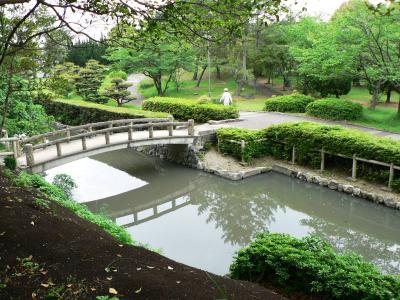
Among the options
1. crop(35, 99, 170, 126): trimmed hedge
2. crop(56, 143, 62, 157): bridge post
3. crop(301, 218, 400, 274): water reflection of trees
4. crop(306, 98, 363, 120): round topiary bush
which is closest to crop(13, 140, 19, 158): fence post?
crop(56, 143, 62, 157): bridge post

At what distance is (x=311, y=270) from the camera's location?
6.67 metres

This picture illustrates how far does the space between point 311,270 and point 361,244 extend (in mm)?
5786

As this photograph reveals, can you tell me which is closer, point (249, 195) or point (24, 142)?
point (24, 142)

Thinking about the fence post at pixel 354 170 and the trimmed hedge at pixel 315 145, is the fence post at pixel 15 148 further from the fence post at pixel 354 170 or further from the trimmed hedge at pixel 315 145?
the fence post at pixel 354 170

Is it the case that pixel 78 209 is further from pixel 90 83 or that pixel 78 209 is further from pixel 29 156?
pixel 90 83

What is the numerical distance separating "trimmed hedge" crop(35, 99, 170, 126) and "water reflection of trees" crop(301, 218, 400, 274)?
10493mm

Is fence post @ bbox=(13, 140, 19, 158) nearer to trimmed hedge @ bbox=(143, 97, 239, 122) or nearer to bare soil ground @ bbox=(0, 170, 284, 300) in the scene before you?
bare soil ground @ bbox=(0, 170, 284, 300)

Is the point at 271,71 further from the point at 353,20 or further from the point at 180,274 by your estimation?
the point at 180,274

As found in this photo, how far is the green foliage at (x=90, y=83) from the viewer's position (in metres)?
31.0

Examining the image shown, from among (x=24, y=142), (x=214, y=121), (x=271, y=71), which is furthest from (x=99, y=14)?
(x=271, y=71)

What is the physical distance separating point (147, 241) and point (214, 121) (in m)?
11.0

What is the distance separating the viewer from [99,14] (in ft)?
20.4

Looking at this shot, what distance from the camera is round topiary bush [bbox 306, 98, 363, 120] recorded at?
72.6 feet

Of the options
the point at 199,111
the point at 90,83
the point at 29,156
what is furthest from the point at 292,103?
the point at 29,156
